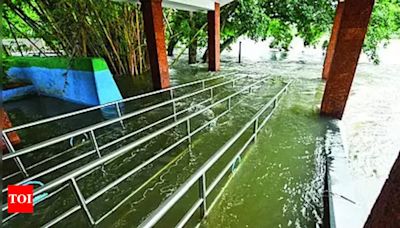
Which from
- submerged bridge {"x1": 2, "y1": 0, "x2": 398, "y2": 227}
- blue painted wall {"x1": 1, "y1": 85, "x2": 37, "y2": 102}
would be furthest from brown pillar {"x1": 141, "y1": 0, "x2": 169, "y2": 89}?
blue painted wall {"x1": 1, "y1": 85, "x2": 37, "y2": 102}

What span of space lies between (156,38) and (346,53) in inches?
148

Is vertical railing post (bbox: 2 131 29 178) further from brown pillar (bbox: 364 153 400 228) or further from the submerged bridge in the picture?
brown pillar (bbox: 364 153 400 228)

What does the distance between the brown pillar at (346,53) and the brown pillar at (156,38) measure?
3.58 m

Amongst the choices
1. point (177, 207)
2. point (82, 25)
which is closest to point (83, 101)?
point (82, 25)

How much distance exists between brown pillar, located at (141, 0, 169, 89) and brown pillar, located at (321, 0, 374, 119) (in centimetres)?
358

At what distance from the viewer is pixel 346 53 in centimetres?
380

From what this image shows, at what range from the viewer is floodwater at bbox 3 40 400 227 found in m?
2.14

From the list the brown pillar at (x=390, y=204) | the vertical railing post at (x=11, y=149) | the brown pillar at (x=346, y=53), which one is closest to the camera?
the brown pillar at (x=390, y=204)

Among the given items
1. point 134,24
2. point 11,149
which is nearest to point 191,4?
point 134,24

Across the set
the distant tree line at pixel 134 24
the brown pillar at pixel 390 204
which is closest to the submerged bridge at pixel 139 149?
the brown pillar at pixel 390 204

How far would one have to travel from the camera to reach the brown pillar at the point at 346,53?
3.54 m

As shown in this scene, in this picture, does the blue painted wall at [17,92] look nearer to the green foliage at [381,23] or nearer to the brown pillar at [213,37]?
the brown pillar at [213,37]

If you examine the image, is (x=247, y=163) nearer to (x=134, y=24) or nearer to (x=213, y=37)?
(x=134, y=24)

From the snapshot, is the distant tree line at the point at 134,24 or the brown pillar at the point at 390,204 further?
the distant tree line at the point at 134,24
